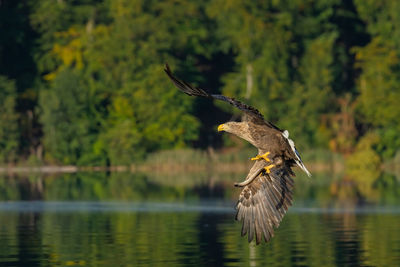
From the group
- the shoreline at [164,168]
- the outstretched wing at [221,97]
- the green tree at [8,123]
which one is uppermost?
→ the green tree at [8,123]

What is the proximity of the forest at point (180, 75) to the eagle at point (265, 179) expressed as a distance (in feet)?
164

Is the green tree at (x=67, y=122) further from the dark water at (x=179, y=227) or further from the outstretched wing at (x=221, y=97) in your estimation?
the outstretched wing at (x=221, y=97)

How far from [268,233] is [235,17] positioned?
55.8 meters

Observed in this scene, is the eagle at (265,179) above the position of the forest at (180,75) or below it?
below

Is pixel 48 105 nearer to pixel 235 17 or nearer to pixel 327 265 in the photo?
pixel 235 17

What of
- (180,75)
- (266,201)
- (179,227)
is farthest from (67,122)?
(266,201)

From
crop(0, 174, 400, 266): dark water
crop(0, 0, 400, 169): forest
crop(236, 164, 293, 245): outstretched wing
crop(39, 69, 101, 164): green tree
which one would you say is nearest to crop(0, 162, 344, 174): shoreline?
crop(0, 0, 400, 169): forest

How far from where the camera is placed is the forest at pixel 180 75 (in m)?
71.6

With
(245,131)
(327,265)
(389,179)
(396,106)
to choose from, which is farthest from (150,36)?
(245,131)

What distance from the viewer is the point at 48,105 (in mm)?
71375

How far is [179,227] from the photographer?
3350 cm

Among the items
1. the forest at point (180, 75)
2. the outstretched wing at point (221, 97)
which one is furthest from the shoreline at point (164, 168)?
the outstretched wing at point (221, 97)

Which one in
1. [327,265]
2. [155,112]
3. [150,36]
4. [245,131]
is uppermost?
[150,36]

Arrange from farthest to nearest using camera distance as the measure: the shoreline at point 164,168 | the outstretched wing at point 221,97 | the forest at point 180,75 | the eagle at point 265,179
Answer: the forest at point 180,75 → the shoreline at point 164,168 → the eagle at point 265,179 → the outstretched wing at point 221,97
